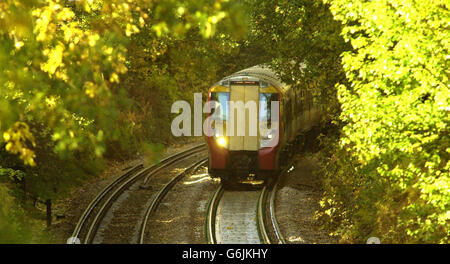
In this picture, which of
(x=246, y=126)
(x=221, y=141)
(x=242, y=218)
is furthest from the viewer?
(x=221, y=141)

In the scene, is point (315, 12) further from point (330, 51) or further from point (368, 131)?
point (368, 131)

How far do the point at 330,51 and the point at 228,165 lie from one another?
5025 millimetres

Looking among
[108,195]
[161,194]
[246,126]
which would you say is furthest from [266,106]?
[108,195]

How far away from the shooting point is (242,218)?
61.0 ft

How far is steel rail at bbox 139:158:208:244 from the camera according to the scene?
57.5 ft

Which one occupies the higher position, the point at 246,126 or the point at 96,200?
the point at 246,126

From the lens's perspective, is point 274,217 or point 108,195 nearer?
point 274,217

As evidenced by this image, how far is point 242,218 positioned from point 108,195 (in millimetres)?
5167

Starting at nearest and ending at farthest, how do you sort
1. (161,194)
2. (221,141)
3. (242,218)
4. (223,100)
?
(242,218) → (223,100) → (221,141) → (161,194)

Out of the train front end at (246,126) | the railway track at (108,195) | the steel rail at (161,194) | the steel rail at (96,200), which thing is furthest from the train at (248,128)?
the steel rail at (96,200)

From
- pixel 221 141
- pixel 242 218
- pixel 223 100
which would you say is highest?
pixel 223 100

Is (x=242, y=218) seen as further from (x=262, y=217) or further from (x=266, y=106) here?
(x=266, y=106)

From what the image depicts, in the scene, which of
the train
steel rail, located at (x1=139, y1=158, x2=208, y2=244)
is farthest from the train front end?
steel rail, located at (x1=139, y1=158, x2=208, y2=244)

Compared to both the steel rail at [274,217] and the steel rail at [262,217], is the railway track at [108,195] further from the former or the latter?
the steel rail at [274,217]
